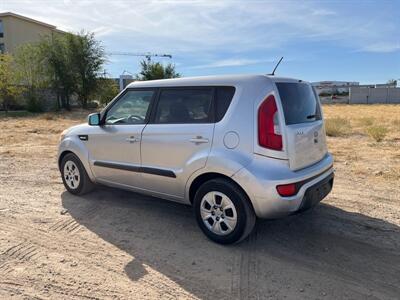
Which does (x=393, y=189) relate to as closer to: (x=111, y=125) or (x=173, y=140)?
(x=173, y=140)

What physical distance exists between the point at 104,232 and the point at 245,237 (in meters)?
1.72

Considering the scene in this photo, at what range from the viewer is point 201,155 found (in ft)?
12.6

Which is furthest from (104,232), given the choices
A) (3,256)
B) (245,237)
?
(245,237)

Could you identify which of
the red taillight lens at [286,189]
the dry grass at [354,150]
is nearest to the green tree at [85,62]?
the dry grass at [354,150]

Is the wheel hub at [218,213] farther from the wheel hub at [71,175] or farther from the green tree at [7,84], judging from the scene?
the green tree at [7,84]

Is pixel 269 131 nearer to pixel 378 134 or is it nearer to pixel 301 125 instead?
pixel 301 125

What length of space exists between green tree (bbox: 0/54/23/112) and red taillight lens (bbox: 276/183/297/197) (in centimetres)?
2893

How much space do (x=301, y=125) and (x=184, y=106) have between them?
134 centimetres

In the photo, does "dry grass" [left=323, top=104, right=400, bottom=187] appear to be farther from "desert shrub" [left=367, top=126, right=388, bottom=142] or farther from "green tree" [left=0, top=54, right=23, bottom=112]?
"green tree" [left=0, top=54, right=23, bottom=112]

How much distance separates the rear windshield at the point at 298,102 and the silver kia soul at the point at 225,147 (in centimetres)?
1

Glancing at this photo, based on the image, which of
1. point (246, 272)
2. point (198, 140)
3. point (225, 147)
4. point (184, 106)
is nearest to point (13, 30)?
point (184, 106)

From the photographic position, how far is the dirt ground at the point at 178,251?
312cm

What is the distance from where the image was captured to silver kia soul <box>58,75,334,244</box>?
11.6 feet

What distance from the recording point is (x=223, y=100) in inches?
151
